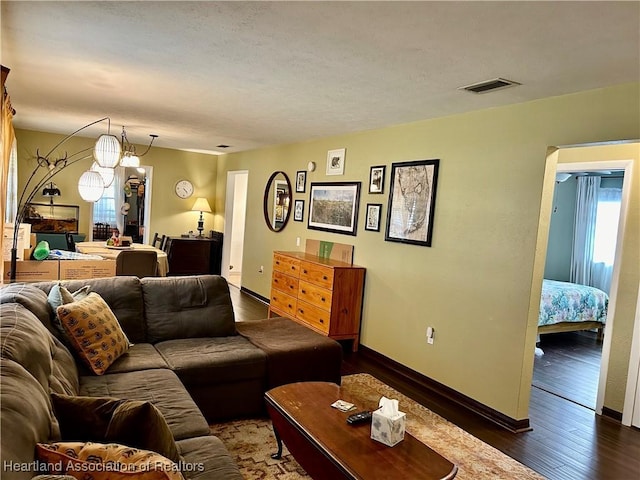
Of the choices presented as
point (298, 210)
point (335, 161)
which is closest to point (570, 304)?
point (335, 161)

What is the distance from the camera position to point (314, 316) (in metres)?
4.73

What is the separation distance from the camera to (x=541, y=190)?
301 centimetres

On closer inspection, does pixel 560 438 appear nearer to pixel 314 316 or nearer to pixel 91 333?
pixel 314 316

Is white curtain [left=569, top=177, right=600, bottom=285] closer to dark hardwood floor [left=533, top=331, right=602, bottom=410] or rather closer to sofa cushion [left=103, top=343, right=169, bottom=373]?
dark hardwood floor [left=533, top=331, right=602, bottom=410]

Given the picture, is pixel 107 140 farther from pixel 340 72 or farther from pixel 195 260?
pixel 195 260

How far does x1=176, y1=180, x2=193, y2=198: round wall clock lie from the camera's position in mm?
8414

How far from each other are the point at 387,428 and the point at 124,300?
6.87 ft

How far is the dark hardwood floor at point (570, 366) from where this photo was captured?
3.96 m

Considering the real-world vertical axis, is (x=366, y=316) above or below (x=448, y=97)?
below

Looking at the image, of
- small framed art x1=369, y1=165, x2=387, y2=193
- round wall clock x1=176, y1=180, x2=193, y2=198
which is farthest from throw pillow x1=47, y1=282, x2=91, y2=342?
round wall clock x1=176, y1=180, x2=193, y2=198

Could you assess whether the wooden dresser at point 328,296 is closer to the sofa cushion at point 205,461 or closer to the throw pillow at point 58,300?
the throw pillow at point 58,300

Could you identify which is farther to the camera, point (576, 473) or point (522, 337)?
point (522, 337)

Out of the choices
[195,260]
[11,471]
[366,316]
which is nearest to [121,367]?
[11,471]

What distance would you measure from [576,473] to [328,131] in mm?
3873
